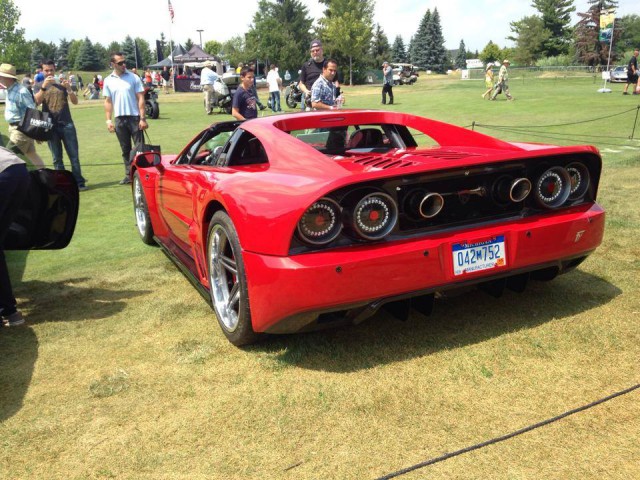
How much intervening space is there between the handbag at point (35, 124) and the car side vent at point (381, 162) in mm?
5864

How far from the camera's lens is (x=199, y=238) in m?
3.57

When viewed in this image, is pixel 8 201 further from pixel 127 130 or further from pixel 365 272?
pixel 127 130

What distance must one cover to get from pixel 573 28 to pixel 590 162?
80.1 meters

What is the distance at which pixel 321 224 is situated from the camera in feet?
8.91

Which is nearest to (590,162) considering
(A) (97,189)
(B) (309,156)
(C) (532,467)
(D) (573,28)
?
(B) (309,156)

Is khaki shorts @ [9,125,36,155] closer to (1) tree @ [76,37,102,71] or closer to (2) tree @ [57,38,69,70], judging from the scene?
(1) tree @ [76,37,102,71]

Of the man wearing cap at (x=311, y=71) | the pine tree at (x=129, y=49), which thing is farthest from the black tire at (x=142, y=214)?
the pine tree at (x=129, y=49)

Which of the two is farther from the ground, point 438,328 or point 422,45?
point 422,45

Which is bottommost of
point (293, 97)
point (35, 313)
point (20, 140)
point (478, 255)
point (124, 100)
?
point (35, 313)

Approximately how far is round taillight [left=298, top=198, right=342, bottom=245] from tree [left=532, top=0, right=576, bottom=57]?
80.0 metres

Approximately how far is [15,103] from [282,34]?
62.6 m

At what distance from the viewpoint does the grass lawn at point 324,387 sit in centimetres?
220

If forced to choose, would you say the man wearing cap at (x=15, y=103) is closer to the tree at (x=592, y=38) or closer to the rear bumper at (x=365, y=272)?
the rear bumper at (x=365, y=272)

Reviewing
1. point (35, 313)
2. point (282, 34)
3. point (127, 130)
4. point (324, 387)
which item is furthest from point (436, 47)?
point (324, 387)
